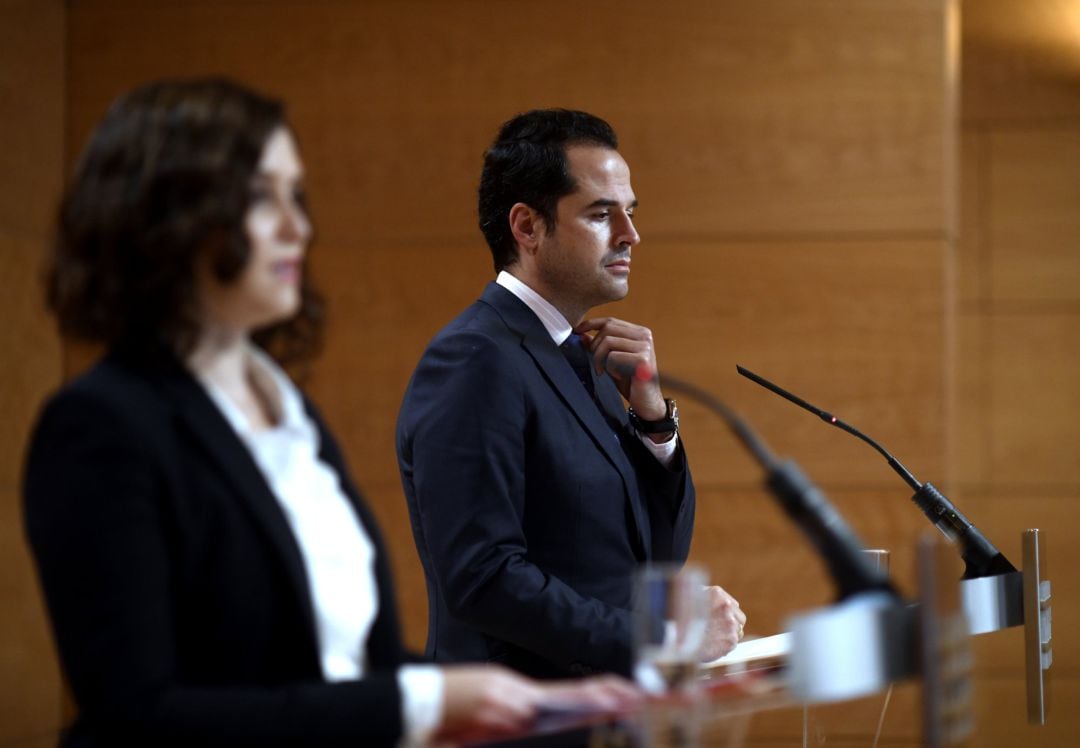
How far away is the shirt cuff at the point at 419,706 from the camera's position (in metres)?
1.30

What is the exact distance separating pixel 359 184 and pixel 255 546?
311 cm

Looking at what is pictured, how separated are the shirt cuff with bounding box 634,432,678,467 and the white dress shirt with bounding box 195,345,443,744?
1.10 m

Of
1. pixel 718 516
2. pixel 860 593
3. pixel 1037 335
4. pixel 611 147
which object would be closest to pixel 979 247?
pixel 1037 335

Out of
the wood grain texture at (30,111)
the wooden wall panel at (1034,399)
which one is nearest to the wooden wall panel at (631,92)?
the wood grain texture at (30,111)

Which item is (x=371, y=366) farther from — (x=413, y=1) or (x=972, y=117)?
(x=972, y=117)

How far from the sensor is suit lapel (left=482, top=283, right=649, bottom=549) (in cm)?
238

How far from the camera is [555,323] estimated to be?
2.52 meters

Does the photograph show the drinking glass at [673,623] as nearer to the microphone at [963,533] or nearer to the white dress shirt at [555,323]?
the microphone at [963,533]

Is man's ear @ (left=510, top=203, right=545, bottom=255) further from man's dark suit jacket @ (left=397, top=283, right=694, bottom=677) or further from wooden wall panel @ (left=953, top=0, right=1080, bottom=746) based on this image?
wooden wall panel @ (left=953, top=0, right=1080, bottom=746)

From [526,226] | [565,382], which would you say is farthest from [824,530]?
[526,226]

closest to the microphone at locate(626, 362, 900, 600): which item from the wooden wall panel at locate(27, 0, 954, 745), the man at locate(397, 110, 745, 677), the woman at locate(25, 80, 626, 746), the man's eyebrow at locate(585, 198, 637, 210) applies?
the woman at locate(25, 80, 626, 746)

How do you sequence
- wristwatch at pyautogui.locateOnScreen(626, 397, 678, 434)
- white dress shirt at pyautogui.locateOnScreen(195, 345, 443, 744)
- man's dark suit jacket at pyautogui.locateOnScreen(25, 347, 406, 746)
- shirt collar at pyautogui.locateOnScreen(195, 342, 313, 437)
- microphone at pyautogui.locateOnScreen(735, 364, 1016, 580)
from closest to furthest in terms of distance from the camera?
man's dark suit jacket at pyautogui.locateOnScreen(25, 347, 406, 746)
white dress shirt at pyautogui.locateOnScreen(195, 345, 443, 744)
shirt collar at pyautogui.locateOnScreen(195, 342, 313, 437)
microphone at pyautogui.locateOnScreen(735, 364, 1016, 580)
wristwatch at pyautogui.locateOnScreen(626, 397, 678, 434)

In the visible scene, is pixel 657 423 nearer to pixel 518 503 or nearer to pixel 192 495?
pixel 518 503

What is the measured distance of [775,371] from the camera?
4.22 metres
